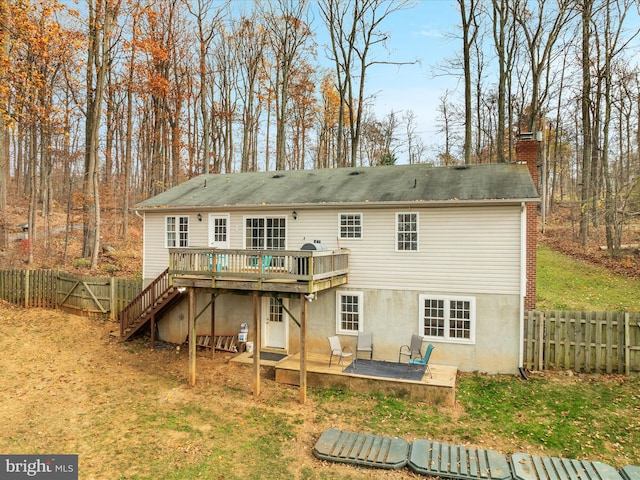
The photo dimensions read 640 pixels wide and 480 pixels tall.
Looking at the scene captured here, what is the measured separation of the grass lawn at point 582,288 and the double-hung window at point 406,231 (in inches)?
266

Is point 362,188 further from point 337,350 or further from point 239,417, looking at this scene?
point 239,417

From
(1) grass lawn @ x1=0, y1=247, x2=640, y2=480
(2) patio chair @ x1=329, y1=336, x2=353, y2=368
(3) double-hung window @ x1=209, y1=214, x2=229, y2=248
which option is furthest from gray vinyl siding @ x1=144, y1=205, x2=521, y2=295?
(1) grass lawn @ x1=0, y1=247, x2=640, y2=480

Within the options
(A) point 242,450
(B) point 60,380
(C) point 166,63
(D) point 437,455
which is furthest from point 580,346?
(C) point 166,63

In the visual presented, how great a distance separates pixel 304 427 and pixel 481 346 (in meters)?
5.88

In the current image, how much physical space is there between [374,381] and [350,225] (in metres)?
4.91

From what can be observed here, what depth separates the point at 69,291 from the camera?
17.1 m

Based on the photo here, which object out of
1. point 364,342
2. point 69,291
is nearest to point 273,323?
point 364,342

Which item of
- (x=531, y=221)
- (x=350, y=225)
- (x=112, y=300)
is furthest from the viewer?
(x=112, y=300)

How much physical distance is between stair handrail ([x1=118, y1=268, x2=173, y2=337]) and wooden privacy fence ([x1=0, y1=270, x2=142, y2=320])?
1505 mm

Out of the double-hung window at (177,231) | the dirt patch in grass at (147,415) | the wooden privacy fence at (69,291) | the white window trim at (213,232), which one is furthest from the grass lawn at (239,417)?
the double-hung window at (177,231)

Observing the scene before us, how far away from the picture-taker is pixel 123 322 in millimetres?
15055

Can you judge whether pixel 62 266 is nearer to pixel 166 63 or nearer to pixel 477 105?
pixel 166 63

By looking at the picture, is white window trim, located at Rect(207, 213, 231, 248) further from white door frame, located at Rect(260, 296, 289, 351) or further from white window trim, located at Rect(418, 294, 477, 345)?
white window trim, located at Rect(418, 294, 477, 345)

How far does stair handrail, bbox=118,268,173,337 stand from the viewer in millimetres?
14781
